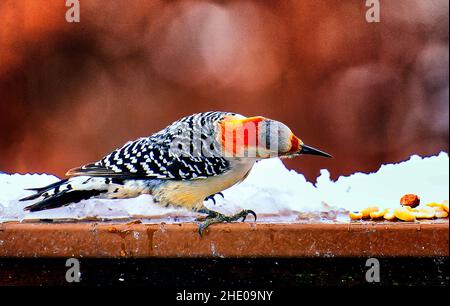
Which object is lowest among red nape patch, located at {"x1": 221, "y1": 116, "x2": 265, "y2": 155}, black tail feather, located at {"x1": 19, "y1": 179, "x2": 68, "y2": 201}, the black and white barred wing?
black tail feather, located at {"x1": 19, "y1": 179, "x2": 68, "y2": 201}

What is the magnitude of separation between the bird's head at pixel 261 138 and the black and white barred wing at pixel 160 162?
0.06m

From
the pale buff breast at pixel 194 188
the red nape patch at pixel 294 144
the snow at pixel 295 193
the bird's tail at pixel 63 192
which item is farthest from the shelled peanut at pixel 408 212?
the bird's tail at pixel 63 192

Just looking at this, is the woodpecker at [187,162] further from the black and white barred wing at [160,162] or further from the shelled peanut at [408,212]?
the shelled peanut at [408,212]

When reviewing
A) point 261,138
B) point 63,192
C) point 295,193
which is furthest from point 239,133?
point 63,192

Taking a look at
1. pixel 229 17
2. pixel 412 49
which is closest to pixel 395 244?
pixel 412 49

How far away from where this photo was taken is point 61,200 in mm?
1384

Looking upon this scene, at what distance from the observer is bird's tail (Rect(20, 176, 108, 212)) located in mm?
1371

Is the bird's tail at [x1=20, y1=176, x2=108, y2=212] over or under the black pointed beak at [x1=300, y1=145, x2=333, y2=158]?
under

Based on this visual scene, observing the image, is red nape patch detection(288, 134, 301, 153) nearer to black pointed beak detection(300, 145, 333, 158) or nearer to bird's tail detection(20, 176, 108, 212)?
black pointed beak detection(300, 145, 333, 158)

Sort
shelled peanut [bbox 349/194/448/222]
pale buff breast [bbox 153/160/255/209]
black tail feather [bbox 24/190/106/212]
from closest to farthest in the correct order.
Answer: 1. shelled peanut [bbox 349/194/448/222]
2. black tail feather [bbox 24/190/106/212]
3. pale buff breast [bbox 153/160/255/209]

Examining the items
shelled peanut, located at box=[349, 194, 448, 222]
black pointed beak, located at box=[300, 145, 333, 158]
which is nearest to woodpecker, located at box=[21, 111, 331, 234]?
black pointed beak, located at box=[300, 145, 333, 158]

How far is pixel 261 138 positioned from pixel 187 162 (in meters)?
0.19

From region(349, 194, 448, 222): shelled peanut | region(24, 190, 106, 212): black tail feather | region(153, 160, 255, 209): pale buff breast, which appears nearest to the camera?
region(349, 194, 448, 222): shelled peanut

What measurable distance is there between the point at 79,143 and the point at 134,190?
165 millimetres
